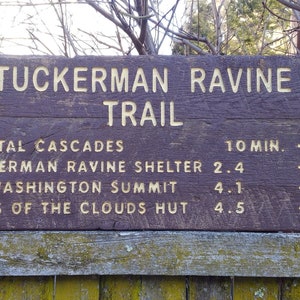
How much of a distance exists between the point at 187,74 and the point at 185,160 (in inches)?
15.0

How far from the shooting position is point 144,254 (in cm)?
183

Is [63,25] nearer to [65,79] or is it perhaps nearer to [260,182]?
[65,79]

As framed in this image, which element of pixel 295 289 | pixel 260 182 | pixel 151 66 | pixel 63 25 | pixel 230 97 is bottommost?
pixel 295 289

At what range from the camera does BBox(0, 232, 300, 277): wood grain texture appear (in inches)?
71.6

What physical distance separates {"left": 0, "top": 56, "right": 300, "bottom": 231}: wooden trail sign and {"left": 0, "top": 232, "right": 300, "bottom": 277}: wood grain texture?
1.9 inches

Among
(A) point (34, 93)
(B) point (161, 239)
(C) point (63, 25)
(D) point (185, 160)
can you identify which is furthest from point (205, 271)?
(C) point (63, 25)

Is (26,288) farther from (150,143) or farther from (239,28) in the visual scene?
(239,28)

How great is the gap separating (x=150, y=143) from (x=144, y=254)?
1.53 ft

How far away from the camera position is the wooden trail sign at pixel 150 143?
72.5 inches

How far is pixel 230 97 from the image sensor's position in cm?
191

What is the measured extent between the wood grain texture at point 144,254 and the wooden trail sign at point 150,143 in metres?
0.05

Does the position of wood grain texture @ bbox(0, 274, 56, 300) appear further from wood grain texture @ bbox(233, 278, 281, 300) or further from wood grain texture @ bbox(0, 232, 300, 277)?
wood grain texture @ bbox(233, 278, 281, 300)

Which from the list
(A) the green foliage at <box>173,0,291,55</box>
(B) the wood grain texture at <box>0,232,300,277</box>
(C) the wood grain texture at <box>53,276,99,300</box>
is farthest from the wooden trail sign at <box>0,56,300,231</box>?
(A) the green foliage at <box>173,0,291,55</box>

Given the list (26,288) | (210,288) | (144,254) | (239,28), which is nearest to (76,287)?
(26,288)
